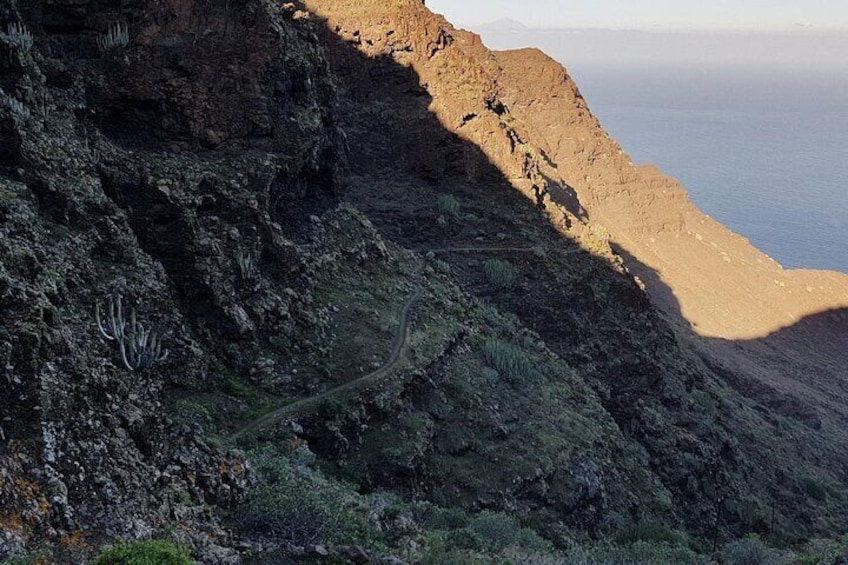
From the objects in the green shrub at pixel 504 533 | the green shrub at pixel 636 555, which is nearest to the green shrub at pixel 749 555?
the green shrub at pixel 636 555

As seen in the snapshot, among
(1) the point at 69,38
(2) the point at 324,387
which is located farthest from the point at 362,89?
(2) the point at 324,387

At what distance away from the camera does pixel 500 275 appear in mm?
39562

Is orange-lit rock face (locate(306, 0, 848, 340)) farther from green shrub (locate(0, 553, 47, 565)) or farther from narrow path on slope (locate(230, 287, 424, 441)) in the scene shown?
green shrub (locate(0, 553, 47, 565))

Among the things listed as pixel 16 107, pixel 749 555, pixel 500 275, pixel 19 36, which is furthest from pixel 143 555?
pixel 500 275

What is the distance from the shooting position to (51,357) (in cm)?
1260

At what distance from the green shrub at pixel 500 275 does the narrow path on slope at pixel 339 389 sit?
9.21m

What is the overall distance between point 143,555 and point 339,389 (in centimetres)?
1311

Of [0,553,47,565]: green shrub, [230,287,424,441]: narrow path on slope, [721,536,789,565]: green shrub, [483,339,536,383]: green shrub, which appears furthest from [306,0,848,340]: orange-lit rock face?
[0,553,47,565]: green shrub

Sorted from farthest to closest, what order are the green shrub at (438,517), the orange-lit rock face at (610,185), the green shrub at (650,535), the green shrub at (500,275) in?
the orange-lit rock face at (610,185) < the green shrub at (500,275) < the green shrub at (650,535) < the green shrub at (438,517)

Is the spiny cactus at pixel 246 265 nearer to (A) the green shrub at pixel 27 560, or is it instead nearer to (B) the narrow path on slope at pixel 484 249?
(A) the green shrub at pixel 27 560

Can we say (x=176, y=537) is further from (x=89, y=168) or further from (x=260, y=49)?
(x=260, y=49)

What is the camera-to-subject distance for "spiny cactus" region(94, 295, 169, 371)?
16969 millimetres

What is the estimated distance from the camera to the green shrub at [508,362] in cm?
3023

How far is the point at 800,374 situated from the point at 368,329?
46.0 m
